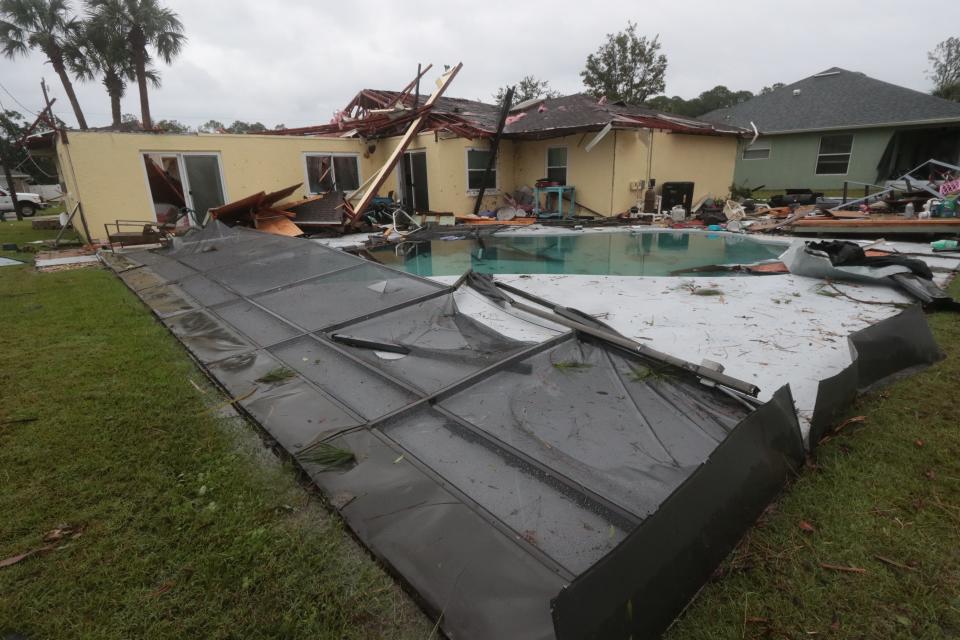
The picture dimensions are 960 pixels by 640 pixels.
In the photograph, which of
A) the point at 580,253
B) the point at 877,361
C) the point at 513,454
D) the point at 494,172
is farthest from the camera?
the point at 494,172

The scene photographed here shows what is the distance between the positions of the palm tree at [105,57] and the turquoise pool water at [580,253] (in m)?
17.3

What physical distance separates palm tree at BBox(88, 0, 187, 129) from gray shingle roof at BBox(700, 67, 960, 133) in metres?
21.3

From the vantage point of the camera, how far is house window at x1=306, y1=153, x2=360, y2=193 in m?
11.8

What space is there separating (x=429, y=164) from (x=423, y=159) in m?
0.37

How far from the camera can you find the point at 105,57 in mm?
17984

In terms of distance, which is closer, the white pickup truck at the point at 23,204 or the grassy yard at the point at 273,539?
the grassy yard at the point at 273,539

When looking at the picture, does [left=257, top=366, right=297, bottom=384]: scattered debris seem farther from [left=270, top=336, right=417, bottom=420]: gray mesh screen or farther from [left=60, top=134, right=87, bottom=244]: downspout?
[left=60, top=134, right=87, bottom=244]: downspout

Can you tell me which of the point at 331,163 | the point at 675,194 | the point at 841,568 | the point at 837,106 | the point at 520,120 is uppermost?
the point at 837,106

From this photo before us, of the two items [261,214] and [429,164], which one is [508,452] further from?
[429,164]

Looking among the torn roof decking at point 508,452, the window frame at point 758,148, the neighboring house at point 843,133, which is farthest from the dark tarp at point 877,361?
the window frame at point 758,148

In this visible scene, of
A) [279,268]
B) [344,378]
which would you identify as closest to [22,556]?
[344,378]

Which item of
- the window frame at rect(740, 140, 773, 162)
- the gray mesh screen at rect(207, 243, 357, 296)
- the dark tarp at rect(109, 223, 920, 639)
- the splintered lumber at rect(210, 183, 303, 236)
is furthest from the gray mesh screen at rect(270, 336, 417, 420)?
the window frame at rect(740, 140, 773, 162)

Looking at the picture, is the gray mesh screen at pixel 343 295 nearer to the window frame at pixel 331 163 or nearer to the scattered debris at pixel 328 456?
the scattered debris at pixel 328 456

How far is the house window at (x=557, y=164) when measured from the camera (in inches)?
478
